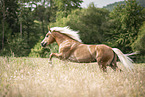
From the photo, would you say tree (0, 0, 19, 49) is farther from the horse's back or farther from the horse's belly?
the horse's back

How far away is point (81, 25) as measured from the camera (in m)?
25.1

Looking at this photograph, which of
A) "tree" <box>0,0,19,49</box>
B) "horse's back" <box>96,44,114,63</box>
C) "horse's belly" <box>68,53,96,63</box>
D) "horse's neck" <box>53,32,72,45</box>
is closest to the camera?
"horse's back" <box>96,44,114,63</box>

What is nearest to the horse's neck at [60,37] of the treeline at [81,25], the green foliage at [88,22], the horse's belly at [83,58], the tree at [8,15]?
the horse's belly at [83,58]

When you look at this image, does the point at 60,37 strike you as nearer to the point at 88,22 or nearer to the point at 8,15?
the point at 88,22

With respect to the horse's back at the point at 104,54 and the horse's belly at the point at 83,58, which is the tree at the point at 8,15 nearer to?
the horse's belly at the point at 83,58

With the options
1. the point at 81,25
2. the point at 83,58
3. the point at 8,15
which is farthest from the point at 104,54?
the point at 8,15

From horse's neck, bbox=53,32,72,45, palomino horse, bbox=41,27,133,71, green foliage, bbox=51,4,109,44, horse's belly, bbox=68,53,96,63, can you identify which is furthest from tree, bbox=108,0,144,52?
horse's belly, bbox=68,53,96,63

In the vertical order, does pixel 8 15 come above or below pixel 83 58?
above

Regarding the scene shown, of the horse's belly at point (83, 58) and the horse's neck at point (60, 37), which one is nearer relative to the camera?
the horse's belly at point (83, 58)

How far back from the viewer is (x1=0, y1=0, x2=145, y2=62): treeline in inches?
972

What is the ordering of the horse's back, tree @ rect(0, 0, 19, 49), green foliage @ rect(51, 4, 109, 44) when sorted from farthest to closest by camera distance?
tree @ rect(0, 0, 19, 49), green foliage @ rect(51, 4, 109, 44), the horse's back

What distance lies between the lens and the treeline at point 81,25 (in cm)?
2469

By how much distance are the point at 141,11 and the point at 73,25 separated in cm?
1254

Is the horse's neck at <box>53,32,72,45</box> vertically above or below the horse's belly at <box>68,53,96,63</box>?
above
